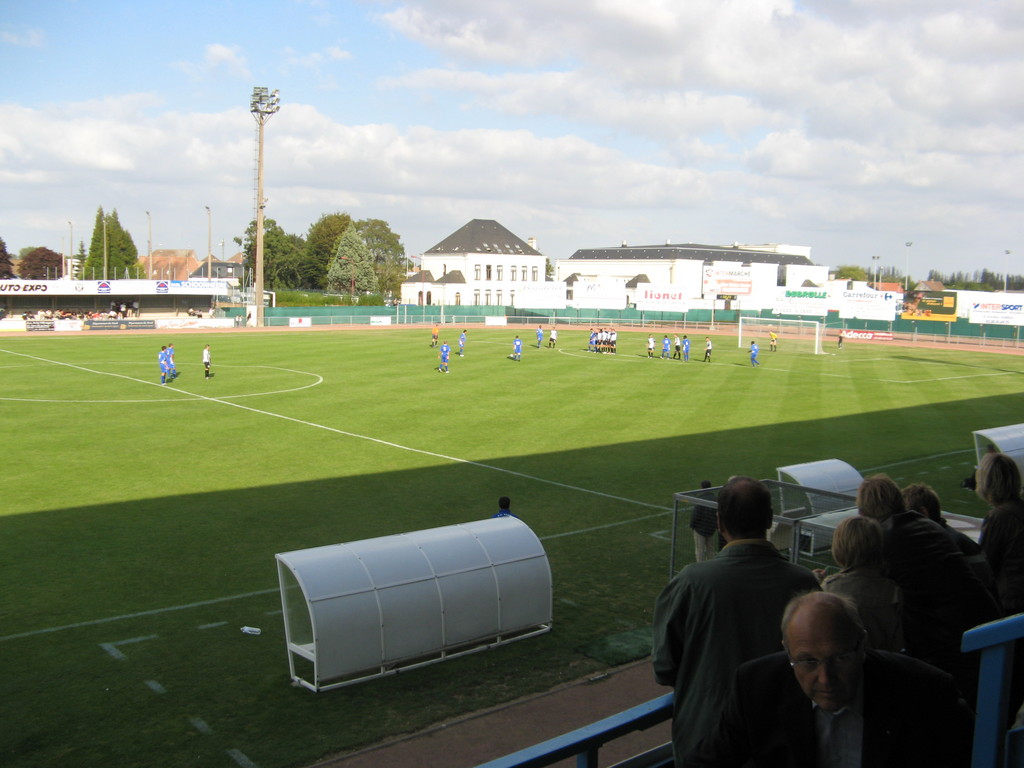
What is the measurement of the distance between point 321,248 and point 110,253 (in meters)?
31.7

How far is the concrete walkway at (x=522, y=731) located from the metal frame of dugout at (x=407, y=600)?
1.35 m

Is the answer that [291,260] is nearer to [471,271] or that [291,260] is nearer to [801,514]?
[471,271]

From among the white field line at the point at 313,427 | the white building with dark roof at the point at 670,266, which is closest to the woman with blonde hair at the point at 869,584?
the white field line at the point at 313,427

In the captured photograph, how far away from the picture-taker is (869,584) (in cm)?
443

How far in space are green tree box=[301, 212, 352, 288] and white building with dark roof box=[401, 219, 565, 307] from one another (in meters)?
13.3

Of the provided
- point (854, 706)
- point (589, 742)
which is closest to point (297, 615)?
point (589, 742)

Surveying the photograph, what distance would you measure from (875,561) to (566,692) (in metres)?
5.98

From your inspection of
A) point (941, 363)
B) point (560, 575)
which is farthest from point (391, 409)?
point (941, 363)

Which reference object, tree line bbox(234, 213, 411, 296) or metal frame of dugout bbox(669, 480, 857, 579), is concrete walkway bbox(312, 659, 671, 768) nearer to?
metal frame of dugout bbox(669, 480, 857, 579)

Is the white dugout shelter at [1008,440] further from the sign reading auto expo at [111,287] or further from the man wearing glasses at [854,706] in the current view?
the sign reading auto expo at [111,287]

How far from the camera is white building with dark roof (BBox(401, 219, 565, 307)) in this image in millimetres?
119750

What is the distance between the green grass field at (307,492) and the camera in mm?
9352

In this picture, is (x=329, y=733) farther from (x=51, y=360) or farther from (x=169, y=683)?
(x=51, y=360)

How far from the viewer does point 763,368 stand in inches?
1935
